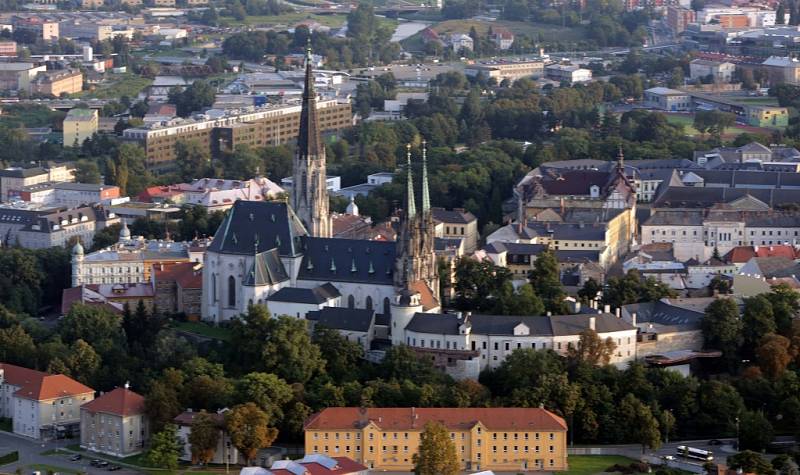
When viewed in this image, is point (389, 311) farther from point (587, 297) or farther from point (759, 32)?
point (759, 32)

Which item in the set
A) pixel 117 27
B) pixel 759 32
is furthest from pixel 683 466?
pixel 117 27

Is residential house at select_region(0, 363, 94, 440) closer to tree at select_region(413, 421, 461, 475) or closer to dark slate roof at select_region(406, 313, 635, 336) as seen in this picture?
dark slate roof at select_region(406, 313, 635, 336)

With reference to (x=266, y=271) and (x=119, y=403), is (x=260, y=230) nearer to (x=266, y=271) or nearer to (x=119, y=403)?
(x=266, y=271)

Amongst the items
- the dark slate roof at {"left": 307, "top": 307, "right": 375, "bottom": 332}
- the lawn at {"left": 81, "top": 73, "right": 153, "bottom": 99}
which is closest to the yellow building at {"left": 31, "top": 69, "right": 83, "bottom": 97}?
the lawn at {"left": 81, "top": 73, "right": 153, "bottom": 99}

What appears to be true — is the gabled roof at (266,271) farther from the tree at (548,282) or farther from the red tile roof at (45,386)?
the tree at (548,282)

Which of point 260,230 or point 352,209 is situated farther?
point 352,209

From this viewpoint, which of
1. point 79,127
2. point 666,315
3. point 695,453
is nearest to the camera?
point 695,453

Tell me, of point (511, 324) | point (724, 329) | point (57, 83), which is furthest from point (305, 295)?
point (57, 83)
